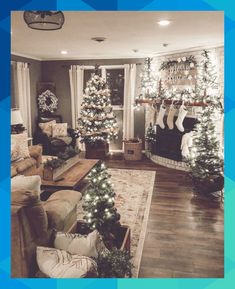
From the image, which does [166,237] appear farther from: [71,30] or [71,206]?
[71,30]

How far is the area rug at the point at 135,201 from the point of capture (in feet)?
11.9

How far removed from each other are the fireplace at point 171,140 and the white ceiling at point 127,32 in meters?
1.58

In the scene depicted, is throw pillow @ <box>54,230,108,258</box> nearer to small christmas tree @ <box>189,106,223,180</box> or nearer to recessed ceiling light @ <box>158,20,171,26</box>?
recessed ceiling light @ <box>158,20,171,26</box>

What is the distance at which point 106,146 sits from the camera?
8102 millimetres

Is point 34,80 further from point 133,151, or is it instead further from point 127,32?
point 127,32

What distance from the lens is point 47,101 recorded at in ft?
29.2

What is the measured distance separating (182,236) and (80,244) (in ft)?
6.22

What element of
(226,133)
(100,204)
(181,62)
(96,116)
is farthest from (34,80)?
(226,133)

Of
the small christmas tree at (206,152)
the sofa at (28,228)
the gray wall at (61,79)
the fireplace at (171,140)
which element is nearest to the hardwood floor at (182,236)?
the small christmas tree at (206,152)

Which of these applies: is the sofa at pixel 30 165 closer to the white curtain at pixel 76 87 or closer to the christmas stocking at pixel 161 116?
the christmas stocking at pixel 161 116

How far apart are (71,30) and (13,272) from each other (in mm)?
3532

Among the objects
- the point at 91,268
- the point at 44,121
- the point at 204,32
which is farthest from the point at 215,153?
the point at 44,121

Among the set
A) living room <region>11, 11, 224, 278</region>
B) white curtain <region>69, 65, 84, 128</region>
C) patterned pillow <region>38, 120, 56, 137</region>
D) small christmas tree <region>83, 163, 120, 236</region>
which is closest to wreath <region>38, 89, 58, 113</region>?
living room <region>11, 11, 224, 278</region>

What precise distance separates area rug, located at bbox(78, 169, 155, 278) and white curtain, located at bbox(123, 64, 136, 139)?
197 cm
